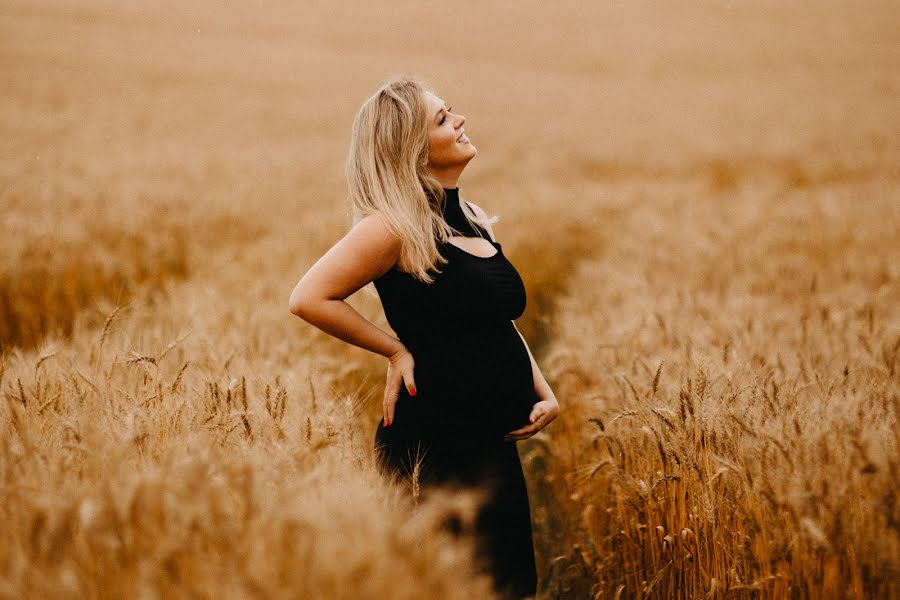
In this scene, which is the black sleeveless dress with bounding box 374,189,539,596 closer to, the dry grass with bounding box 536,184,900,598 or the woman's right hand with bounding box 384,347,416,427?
the woman's right hand with bounding box 384,347,416,427

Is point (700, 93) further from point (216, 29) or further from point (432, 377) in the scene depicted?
point (432, 377)

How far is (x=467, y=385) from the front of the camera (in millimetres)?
2002

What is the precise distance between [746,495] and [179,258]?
15.6 feet

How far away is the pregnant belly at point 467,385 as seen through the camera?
1.99 meters

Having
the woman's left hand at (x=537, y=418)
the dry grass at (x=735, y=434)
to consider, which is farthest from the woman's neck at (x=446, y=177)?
the dry grass at (x=735, y=434)

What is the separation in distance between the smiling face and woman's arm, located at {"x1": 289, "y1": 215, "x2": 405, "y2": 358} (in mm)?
314

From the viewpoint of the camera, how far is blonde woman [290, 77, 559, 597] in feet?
6.22

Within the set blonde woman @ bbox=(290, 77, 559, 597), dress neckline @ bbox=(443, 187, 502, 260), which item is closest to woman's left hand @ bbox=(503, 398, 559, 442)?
blonde woman @ bbox=(290, 77, 559, 597)

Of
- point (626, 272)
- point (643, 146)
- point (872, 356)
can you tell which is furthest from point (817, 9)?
point (872, 356)

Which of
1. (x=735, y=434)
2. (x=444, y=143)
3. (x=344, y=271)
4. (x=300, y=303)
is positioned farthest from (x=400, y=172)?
(x=735, y=434)

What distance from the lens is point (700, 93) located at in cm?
2247

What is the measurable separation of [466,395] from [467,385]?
0.03 meters

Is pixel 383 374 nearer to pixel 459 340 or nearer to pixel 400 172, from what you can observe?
pixel 459 340

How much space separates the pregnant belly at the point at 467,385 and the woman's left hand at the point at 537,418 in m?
0.07
